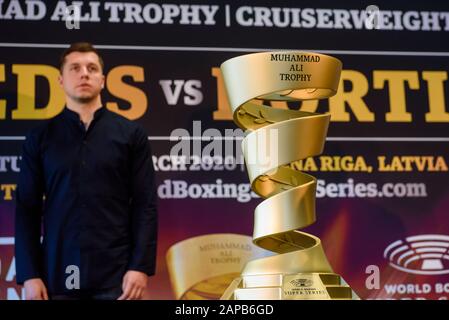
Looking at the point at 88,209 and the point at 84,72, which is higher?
the point at 84,72

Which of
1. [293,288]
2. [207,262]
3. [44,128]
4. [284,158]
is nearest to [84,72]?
[44,128]

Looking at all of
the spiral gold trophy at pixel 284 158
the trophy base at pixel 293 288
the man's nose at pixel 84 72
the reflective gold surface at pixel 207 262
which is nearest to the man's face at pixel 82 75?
the man's nose at pixel 84 72

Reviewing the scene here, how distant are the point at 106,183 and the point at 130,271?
0.34 meters

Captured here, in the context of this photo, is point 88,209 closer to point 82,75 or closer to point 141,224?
point 141,224

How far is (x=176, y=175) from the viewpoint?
3.04 meters

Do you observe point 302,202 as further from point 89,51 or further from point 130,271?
point 89,51

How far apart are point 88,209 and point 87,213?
0.02m

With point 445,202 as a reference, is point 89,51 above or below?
above

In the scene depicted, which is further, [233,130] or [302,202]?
[233,130]

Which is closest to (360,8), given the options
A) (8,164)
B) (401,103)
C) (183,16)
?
(401,103)

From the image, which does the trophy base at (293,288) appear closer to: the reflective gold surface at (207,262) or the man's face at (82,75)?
the man's face at (82,75)

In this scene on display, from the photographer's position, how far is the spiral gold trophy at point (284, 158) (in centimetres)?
136

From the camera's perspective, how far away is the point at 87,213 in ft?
8.36

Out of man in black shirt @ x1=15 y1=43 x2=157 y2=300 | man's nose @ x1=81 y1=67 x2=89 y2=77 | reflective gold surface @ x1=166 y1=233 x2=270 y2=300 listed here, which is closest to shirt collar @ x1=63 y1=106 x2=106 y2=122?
man in black shirt @ x1=15 y1=43 x2=157 y2=300
